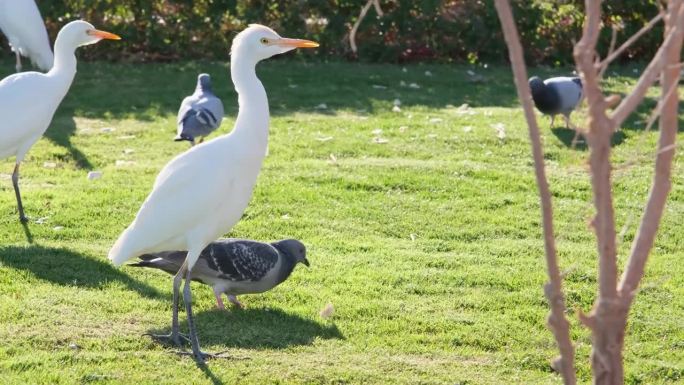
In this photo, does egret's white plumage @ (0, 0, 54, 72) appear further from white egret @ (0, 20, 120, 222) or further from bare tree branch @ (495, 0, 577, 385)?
bare tree branch @ (495, 0, 577, 385)

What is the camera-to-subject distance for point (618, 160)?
9.43 meters

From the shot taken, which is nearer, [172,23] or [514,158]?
[514,158]

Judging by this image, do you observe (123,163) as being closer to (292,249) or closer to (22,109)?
(22,109)

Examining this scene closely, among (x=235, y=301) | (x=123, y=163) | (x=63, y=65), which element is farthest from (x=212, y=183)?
(x=123, y=163)

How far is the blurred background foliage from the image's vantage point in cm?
1426

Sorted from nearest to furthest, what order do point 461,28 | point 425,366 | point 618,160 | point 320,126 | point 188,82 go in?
point 425,366 < point 618,160 < point 320,126 < point 188,82 < point 461,28

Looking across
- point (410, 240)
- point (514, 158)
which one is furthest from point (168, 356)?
point (514, 158)

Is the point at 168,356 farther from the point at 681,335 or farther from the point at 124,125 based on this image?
the point at 124,125

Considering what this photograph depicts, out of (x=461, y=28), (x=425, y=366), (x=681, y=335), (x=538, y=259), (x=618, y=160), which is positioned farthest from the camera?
(x=461, y=28)

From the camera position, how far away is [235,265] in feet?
19.7

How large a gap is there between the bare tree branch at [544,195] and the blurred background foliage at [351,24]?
37.0 ft

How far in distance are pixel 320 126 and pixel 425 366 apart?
565cm

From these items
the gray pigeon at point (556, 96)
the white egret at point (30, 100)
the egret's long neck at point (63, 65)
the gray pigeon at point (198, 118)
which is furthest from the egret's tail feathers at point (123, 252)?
the gray pigeon at point (556, 96)

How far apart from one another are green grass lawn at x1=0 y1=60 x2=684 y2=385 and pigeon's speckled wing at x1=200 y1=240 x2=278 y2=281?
269mm
